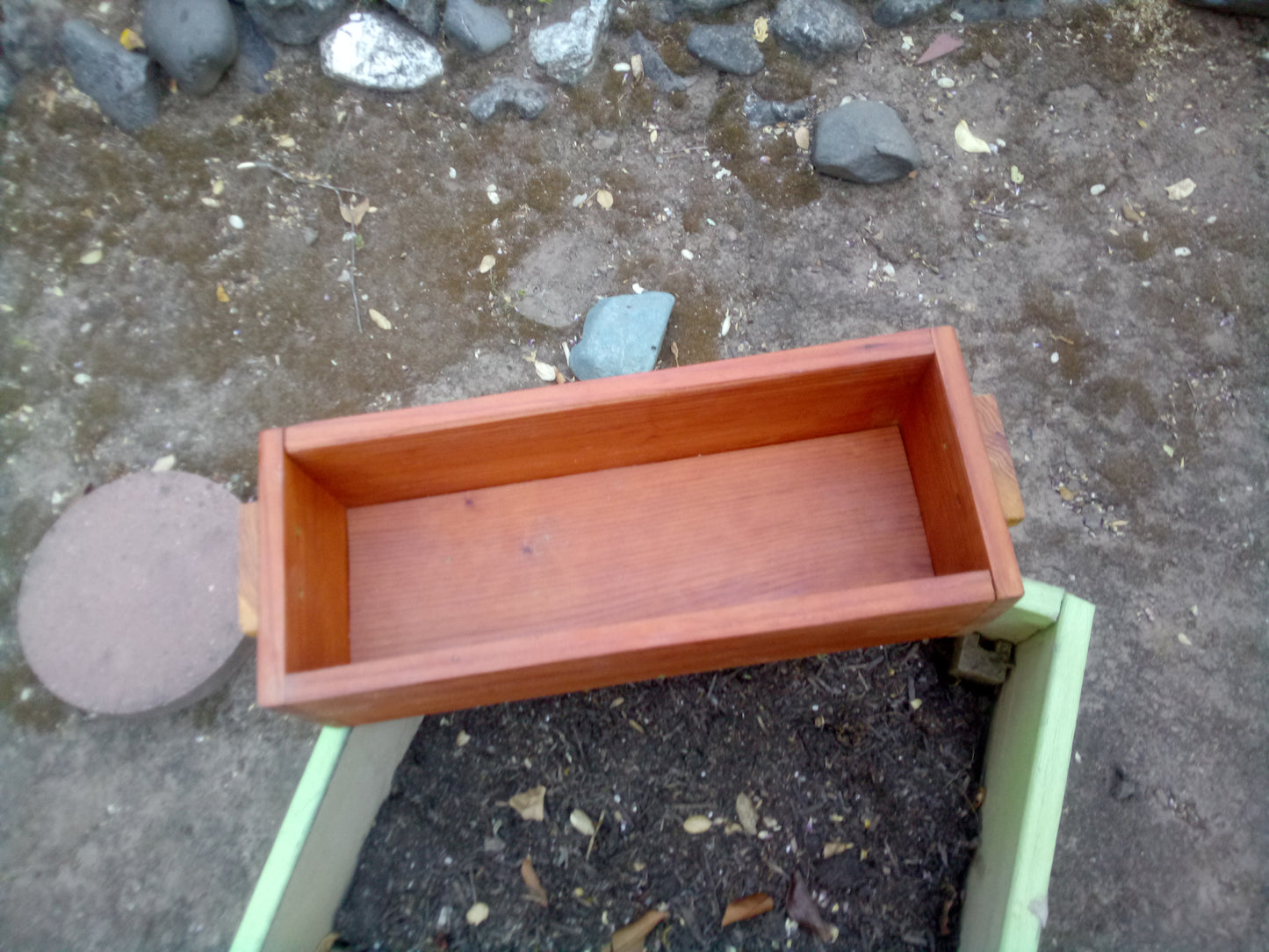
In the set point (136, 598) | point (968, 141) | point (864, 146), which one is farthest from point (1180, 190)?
point (136, 598)

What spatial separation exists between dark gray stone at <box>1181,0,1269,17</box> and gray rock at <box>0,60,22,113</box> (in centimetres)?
384

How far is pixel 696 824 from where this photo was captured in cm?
145

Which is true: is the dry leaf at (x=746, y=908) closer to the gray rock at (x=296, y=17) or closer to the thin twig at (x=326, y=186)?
the thin twig at (x=326, y=186)

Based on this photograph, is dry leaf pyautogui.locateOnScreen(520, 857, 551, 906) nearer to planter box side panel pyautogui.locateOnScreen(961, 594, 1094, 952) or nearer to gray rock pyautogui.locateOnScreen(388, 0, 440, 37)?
planter box side panel pyautogui.locateOnScreen(961, 594, 1094, 952)

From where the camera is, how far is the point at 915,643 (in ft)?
4.91

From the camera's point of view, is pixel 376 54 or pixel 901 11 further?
pixel 901 11

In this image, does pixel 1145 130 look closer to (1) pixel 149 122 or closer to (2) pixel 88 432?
(1) pixel 149 122

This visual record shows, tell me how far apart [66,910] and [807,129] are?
292 cm

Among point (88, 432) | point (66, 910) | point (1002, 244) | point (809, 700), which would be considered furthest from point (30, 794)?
point (1002, 244)

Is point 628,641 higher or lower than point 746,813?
higher

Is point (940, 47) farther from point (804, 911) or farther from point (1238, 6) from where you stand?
point (804, 911)

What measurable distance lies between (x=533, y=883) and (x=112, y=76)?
8.55 ft

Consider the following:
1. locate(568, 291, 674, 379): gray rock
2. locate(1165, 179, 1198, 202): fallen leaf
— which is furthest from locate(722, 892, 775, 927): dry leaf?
locate(1165, 179, 1198, 202): fallen leaf

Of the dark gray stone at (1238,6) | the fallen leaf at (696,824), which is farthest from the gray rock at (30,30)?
the dark gray stone at (1238,6)
